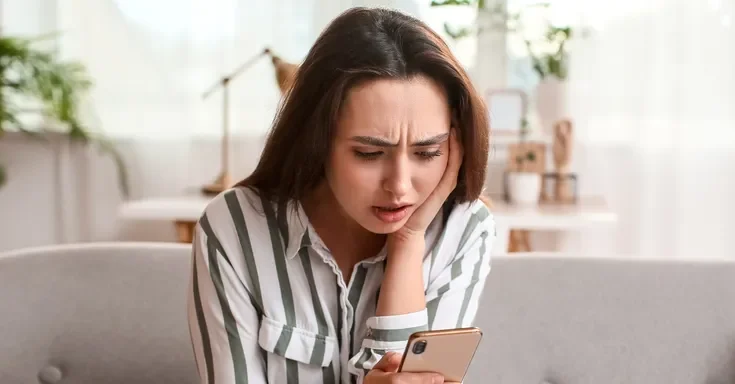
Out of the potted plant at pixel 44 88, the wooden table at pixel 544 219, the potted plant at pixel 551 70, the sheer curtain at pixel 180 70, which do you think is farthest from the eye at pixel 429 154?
the potted plant at pixel 44 88

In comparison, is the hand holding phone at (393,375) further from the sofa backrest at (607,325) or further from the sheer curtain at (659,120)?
the sheer curtain at (659,120)

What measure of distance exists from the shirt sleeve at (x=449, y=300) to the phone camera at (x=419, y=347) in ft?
0.56

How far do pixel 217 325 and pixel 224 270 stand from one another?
8cm

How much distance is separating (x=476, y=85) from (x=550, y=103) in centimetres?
26

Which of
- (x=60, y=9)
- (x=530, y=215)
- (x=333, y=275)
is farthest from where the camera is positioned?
(x=60, y=9)

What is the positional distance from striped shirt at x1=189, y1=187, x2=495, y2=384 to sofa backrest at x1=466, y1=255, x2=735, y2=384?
137 millimetres

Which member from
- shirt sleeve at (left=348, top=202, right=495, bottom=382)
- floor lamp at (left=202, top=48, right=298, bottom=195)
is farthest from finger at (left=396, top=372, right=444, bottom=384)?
floor lamp at (left=202, top=48, right=298, bottom=195)

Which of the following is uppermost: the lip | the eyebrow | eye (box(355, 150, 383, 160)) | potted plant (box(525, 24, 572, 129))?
potted plant (box(525, 24, 572, 129))

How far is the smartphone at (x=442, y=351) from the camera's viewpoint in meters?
0.90

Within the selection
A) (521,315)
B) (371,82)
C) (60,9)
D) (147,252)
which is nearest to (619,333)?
(521,315)

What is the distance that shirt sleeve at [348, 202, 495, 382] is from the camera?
3.59 ft

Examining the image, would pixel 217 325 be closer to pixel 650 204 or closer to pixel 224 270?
pixel 224 270

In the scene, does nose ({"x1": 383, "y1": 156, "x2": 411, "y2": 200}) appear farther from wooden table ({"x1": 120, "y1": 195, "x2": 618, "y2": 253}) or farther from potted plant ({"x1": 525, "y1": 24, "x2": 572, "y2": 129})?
potted plant ({"x1": 525, "y1": 24, "x2": 572, "y2": 129})

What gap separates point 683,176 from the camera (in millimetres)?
2643
